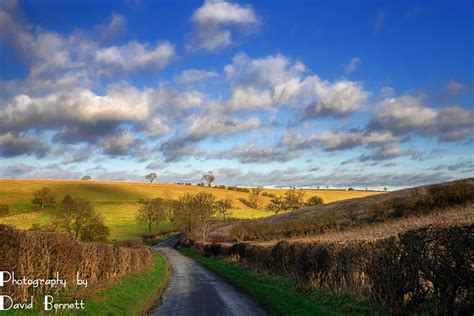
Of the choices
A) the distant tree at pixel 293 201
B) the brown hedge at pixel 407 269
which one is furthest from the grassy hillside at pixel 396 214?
the distant tree at pixel 293 201

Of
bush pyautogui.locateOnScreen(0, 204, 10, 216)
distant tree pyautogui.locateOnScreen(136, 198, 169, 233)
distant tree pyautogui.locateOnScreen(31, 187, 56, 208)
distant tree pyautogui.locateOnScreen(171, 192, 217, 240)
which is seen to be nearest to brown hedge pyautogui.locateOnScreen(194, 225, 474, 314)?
distant tree pyautogui.locateOnScreen(171, 192, 217, 240)

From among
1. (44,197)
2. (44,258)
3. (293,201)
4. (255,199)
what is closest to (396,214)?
(44,258)

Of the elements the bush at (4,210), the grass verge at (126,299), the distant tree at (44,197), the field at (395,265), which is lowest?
the grass verge at (126,299)

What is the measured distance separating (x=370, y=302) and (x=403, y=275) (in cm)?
246

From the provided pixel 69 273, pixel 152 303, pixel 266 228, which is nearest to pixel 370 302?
pixel 152 303

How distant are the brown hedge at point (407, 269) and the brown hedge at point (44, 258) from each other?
10.2 metres

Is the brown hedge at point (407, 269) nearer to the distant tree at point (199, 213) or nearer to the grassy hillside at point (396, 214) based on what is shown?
the grassy hillside at point (396, 214)

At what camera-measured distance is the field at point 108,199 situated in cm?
9738

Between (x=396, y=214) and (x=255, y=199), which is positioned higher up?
(x=255, y=199)

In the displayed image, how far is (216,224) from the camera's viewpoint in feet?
328

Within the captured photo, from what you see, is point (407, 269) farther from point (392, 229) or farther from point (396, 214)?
point (396, 214)

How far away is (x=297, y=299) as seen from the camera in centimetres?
1827

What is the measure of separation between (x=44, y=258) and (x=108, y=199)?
118538 millimetres

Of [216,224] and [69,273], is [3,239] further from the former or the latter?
[216,224]
